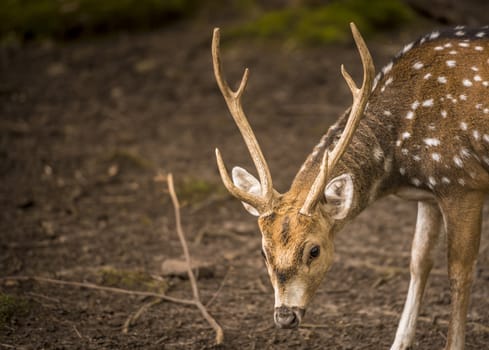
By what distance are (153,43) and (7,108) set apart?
11.2ft

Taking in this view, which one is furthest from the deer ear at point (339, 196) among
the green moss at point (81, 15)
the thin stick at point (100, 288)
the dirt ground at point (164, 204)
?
the green moss at point (81, 15)

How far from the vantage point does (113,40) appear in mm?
13758

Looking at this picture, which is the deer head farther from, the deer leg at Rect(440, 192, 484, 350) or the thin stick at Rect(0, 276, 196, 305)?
the thin stick at Rect(0, 276, 196, 305)

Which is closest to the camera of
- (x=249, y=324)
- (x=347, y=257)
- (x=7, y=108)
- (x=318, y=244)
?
(x=318, y=244)

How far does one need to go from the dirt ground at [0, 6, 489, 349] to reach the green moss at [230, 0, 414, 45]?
295 mm

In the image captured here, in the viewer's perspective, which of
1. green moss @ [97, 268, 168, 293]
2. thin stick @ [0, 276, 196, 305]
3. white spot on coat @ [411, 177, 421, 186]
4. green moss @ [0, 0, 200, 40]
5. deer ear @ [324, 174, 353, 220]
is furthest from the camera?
green moss @ [0, 0, 200, 40]

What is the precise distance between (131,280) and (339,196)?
2.16 metres

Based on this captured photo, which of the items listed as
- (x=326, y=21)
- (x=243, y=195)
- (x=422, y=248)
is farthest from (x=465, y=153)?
(x=326, y=21)

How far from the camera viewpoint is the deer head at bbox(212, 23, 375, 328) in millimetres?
4465

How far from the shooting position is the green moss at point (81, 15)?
1373 centimetres

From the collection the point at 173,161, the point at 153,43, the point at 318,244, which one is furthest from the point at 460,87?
the point at 153,43

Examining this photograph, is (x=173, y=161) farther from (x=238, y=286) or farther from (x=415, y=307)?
(x=415, y=307)

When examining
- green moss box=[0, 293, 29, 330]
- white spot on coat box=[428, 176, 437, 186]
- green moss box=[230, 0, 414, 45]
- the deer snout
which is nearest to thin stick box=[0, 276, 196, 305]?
green moss box=[0, 293, 29, 330]

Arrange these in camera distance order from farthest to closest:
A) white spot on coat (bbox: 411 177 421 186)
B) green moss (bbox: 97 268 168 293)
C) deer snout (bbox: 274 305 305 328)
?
1. green moss (bbox: 97 268 168 293)
2. white spot on coat (bbox: 411 177 421 186)
3. deer snout (bbox: 274 305 305 328)
